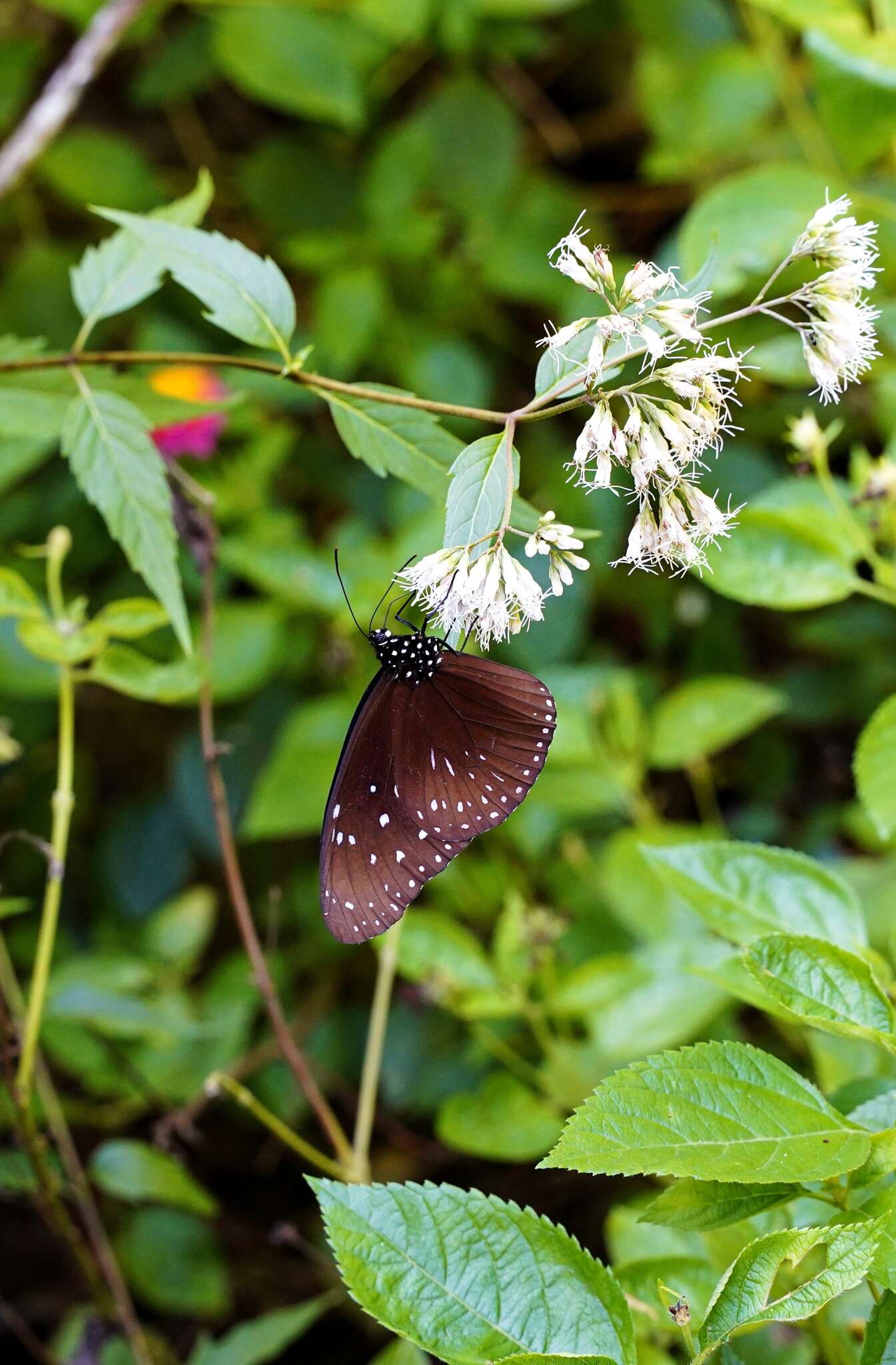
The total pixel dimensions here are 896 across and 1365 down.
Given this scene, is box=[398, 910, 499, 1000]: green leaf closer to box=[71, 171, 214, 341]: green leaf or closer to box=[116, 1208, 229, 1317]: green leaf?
box=[116, 1208, 229, 1317]: green leaf

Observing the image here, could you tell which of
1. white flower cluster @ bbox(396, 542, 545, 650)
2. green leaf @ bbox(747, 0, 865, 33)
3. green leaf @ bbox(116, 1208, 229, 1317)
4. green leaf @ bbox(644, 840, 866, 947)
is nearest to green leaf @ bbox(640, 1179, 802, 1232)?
green leaf @ bbox(644, 840, 866, 947)

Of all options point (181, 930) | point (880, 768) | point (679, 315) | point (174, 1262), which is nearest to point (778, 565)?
point (880, 768)

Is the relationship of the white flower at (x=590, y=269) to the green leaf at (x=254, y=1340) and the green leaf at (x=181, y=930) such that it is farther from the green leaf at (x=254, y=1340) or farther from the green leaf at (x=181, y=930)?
the green leaf at (x=181, y=930)

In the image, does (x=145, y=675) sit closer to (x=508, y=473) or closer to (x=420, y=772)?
(x=420, y=772)

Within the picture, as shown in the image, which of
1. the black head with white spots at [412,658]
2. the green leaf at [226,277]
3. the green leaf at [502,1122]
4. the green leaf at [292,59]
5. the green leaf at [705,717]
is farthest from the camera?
the green leaf at [292,59]

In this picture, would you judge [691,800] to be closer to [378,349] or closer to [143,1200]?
[378,349]

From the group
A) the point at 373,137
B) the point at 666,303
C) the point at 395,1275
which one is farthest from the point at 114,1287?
the point at 373,137

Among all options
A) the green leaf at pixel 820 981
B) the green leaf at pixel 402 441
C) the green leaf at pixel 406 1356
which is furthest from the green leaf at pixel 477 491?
the green leaf at pixel 406 1356
